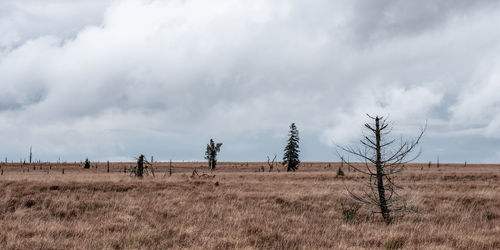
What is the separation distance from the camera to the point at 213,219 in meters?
12.2

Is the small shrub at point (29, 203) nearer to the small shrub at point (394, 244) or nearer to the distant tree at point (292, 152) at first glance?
the small shrub at point (394, 244)

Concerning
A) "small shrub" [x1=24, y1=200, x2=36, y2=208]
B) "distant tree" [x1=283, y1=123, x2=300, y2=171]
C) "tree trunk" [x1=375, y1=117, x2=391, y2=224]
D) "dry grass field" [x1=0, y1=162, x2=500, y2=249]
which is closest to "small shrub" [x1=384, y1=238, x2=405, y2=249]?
"dry grass field" [x1=0, y1=162, x2=500, y2=249]

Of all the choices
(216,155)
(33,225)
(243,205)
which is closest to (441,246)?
(243,205)

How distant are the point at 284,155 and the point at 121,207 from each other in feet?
167

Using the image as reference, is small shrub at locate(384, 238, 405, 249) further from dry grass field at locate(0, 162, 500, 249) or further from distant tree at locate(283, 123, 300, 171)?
distant tree at locate(283, 123, 300, 171)

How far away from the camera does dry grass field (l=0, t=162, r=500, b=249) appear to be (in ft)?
28.4

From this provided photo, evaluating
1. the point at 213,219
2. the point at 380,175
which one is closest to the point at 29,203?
the point at 213,219

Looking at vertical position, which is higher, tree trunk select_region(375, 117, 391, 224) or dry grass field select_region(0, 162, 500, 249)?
tree trunk select_region(375, 117, 391, 224)

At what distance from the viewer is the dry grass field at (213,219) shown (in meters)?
8.65

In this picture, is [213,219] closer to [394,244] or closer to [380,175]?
[380,175]

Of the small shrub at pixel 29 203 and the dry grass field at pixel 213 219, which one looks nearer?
the dry grass field at pixel 213 219

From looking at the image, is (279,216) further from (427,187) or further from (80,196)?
(427,187)

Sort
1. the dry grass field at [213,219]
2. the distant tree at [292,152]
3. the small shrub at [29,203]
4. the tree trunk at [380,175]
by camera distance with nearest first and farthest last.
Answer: the dry grass field at [213,219] → the tree trunk at [380,175] → the small shrub at [29,203] → the distant tree at [292,152]

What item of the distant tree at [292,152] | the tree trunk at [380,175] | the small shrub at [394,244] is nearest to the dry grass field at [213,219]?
the small shrub at [394,244]
